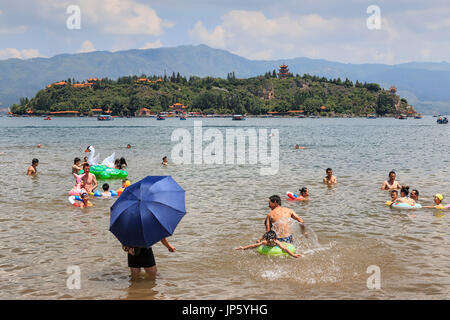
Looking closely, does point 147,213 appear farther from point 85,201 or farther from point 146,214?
point 85,201

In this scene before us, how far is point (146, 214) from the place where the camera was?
26.7ft

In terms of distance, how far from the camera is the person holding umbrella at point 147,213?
8.15 m

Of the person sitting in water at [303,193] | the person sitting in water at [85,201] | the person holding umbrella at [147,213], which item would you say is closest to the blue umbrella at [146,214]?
Result: the person holding umbrella at [147,213]

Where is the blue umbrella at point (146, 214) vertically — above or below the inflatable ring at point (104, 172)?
above

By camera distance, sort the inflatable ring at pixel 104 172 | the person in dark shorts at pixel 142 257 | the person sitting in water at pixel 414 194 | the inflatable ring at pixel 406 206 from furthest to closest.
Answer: the inflatable ring at pixel 104 172 < the person sitting in water at pixel 414 194 < the inflatable ring at pixel 406 206 < the person in dark shorts at pixel 142 257

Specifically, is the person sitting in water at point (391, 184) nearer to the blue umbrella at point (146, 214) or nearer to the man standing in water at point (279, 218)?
the man standing in water at point (279, 218)

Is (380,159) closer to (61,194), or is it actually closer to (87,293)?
(61,194)

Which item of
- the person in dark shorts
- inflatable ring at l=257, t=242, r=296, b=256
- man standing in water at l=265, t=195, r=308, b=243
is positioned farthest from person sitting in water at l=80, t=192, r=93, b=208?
man standing in water at l=265, t=195, r=308, b=243

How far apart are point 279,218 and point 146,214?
4.19m

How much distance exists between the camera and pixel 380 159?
38.6 m

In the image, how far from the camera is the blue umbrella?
814 centimetres

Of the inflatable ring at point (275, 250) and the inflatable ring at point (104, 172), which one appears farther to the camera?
the inflatable ring at point (104, 172)

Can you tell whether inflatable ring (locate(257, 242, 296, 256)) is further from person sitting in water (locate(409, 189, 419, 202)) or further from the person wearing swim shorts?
person sitting in water (locate(409, 189, 419, 202))
